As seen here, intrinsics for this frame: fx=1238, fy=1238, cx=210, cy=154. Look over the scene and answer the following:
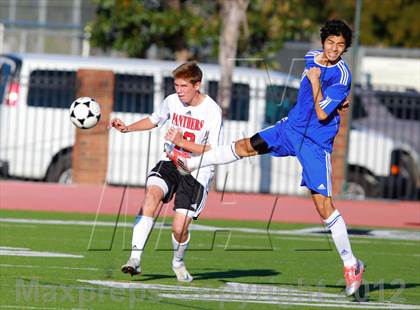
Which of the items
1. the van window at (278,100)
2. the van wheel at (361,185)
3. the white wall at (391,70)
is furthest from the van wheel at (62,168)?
the white wall at (391,70)

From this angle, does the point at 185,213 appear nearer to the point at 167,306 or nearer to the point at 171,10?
the point at 167,306

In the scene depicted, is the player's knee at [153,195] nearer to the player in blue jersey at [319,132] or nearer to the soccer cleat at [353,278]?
the player in blue jersey at [319,132]

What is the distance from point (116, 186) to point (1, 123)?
2.46 metres

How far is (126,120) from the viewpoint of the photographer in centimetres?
2291

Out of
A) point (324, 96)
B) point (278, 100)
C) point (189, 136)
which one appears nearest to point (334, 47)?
point (324, 96)

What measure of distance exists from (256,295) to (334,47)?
2155mm

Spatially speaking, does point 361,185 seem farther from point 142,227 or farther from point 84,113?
point 142,227

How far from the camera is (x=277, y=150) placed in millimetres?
10586

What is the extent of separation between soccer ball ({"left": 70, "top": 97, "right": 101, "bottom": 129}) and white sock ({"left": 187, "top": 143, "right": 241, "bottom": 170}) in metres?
1.37

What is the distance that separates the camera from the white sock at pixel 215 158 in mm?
10500

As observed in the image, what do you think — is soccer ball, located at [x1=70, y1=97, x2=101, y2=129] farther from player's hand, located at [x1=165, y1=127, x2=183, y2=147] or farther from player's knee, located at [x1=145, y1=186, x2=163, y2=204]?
player's hand, located at [x1=165, y1=127, x2=183, y2=147]

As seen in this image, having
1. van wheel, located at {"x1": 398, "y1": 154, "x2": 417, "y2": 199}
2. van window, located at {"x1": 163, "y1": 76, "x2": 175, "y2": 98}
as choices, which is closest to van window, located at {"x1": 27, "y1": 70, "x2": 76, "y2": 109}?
van window, located at {"x1": 163, "y1": 76, "x2": 175, "y2": 98}

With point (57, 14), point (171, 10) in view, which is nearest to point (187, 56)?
point (171, 10)

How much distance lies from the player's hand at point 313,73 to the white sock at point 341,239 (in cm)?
119
